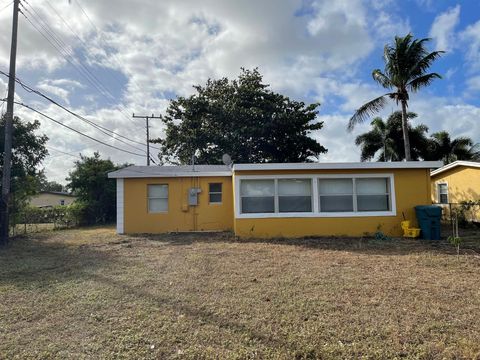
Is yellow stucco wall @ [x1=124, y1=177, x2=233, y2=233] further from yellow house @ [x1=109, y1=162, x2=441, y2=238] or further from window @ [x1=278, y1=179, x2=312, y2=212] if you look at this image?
window @ [x1=278, y1=179, x2=312, y2=212]

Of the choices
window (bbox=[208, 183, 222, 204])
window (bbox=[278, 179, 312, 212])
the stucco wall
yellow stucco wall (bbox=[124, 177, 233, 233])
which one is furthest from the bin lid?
window (bbox=[208, 183, 222, 204])

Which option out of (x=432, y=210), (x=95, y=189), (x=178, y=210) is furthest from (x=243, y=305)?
(x=95, y=189)

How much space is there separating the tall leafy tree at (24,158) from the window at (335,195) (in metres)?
11.3

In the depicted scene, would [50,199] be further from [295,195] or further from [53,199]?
[295,195]

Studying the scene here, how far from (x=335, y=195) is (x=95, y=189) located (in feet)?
49.1

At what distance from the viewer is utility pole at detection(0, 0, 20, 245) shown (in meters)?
10.7

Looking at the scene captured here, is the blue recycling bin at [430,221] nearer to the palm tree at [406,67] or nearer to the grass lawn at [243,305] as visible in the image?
the grass lawn at [243,305]

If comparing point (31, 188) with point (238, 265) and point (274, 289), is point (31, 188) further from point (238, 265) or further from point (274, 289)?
point (274, 289)

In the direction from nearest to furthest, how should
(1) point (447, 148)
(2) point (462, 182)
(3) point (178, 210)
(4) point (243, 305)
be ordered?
(4) point (243, 305)
(3) point (178, 210)
(2) point (462, 182)
(1) point (447, 148)

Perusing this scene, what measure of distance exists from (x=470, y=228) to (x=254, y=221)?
955 centimetres

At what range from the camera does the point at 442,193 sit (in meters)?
17.6

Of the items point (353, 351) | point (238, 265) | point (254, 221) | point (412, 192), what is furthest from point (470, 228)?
point (353, 351)

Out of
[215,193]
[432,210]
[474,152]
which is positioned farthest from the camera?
[474,152]

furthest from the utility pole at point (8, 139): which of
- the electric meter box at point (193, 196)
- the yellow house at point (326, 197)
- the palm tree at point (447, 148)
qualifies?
the palm tree at point (447, 148)
